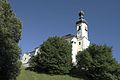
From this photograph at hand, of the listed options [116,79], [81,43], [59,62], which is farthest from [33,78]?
[81,43]

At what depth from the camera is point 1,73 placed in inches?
1981

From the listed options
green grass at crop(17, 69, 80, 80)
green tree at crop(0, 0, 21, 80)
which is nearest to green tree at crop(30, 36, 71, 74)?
green grass at crop(17, 69, 80, 80)

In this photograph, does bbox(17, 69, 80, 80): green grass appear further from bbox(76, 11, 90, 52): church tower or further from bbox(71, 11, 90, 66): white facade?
bbox(76, 11, 90, 52): church tower

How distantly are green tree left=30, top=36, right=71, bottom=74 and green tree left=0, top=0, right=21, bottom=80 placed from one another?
73.5ft

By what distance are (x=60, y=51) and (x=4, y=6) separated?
107ft

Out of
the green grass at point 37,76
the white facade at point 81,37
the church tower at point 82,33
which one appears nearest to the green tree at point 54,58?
the green grass at point 37,76

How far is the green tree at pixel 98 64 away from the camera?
239 ft

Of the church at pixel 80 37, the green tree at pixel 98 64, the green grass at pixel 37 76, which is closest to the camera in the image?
the green grass at pixel 37 76

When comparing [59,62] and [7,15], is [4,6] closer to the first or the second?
[7,15]

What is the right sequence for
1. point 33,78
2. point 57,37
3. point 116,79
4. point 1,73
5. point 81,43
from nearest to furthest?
point 1,73 < point 33,78 < point 116,79 < point 57,37 < point 81,43

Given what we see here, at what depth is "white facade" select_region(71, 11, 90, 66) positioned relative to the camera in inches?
4028

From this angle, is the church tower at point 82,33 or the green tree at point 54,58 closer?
the green tree at point 54,58

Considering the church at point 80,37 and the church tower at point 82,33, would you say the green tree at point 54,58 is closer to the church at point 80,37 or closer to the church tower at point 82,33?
the church at point 80,37

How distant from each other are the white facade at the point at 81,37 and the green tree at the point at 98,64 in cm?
2104
